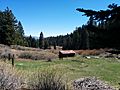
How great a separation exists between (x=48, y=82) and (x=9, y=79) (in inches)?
51.2

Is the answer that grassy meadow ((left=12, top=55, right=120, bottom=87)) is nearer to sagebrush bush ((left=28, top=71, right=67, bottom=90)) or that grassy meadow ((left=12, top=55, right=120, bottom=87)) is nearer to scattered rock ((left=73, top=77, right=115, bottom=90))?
sagebrush bush ((left=28, top=71, right=67, bottom=90))

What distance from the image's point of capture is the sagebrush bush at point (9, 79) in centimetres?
1042

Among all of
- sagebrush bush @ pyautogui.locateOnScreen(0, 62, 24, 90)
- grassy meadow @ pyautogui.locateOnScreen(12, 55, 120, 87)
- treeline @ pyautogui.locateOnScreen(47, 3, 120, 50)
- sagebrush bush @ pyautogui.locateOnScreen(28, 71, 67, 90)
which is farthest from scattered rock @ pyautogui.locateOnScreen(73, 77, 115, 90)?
treeline @ pyautogui.locateOnScreen(47, 3, 120, 50)

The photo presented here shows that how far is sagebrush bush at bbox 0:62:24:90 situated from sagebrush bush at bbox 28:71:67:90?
59cm

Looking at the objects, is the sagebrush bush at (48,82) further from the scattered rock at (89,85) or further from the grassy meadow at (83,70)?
the scattered rock at (89,85)

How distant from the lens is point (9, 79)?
10.5 meters

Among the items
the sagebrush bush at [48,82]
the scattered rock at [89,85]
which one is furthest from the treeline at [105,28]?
the scattered rock at [89,85]

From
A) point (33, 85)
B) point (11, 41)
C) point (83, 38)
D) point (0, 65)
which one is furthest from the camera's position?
point (83, 38)

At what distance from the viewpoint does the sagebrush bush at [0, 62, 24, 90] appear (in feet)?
34.2

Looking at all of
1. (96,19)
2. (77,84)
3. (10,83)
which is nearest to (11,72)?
(10,83)

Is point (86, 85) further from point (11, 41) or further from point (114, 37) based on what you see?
point (11, 41)

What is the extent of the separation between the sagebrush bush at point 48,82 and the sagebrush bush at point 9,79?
587 millimetres

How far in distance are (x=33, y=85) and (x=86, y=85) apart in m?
2.04

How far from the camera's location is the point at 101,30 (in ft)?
19.8
